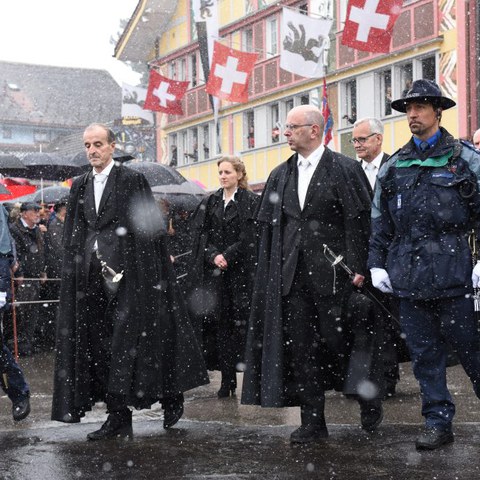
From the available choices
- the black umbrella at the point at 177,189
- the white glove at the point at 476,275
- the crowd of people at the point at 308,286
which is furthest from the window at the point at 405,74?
the white glove at the point at 476,275

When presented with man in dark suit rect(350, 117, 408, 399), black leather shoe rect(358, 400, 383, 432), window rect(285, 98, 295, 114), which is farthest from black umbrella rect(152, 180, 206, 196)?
window rect(285, 98, 295, 114)

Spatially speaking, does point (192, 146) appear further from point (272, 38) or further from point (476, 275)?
point (476, 275)

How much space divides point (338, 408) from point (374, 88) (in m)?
23.0

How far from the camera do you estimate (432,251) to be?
20.4 ft

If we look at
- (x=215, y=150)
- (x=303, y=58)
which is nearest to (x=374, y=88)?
(x=303, y=58)

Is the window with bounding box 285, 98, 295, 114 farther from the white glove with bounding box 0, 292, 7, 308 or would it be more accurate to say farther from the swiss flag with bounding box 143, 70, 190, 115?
the white glove with bounding box 0, 292, 7, 308

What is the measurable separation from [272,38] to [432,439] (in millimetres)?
30831

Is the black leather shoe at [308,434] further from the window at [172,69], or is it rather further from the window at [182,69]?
the window at [172,69]

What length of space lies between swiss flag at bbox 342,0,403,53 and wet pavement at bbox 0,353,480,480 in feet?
41.0

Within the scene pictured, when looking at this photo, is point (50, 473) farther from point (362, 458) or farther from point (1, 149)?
point (1, 149)

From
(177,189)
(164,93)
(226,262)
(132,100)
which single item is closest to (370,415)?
(226,262)

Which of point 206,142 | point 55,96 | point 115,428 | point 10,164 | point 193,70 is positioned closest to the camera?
point 115,428

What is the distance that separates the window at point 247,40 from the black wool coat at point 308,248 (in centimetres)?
3095

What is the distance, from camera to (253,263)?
30.9 feet
